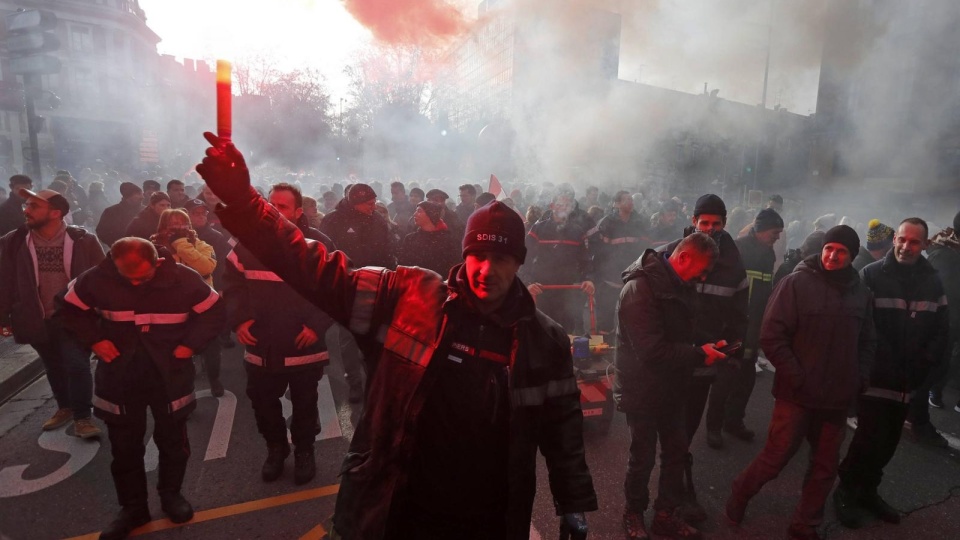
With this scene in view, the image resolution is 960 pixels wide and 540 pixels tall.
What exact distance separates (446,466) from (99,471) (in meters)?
3.49

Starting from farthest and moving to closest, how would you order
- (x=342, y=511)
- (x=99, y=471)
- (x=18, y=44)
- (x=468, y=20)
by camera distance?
(x=468, y=20)
(x=18, y=44)
(x=99, y=471)
(x=342, y=511)

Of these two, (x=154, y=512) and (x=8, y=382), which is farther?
(x=8, y=382)

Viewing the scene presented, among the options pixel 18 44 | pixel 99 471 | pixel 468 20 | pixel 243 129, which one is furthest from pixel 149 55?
pixel 99 471

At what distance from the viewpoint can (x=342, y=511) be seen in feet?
5.65

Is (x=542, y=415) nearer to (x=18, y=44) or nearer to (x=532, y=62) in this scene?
(x=18, y=44)

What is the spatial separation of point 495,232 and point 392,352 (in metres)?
0.54

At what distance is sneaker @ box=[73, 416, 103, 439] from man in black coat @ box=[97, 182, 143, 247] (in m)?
3.85

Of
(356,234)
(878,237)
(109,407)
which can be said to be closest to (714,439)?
(878,237)

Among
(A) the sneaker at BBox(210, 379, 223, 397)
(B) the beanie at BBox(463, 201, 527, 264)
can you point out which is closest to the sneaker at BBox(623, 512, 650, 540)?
(B) the beanie at BBox(463, 201, 527, 264)

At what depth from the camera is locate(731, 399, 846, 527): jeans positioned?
3088mm

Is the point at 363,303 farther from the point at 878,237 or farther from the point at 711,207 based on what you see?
the point at 878,237

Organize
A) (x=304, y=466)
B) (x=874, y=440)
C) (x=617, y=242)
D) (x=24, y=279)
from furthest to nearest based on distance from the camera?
(x=617, y=242)
(x=24, y=279)
(x=304, y=466)
(x=874, y=440)

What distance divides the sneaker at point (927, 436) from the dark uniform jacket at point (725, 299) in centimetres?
238

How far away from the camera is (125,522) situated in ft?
10.2
